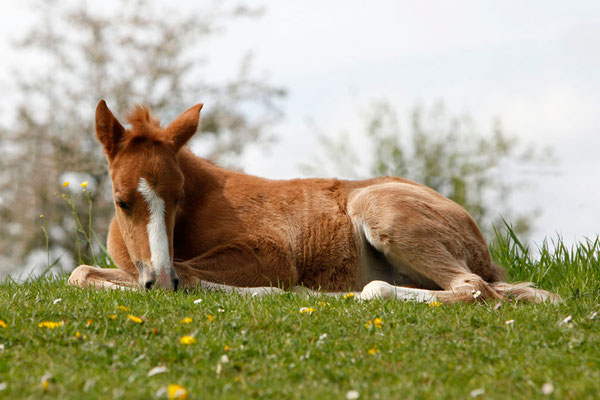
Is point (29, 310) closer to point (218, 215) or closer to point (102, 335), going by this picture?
point (102, 335)

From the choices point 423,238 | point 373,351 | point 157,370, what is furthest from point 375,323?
point 423,238

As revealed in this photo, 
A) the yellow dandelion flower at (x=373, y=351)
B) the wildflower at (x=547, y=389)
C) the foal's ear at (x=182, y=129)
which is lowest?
the yellow dandelion flower at (x=373, y=351)

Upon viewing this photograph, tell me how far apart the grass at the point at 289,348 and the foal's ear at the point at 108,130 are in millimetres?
1439

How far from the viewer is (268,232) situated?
7094 millimetres

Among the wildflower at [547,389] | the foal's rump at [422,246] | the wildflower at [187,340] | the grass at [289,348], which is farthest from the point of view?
the foal's rump at [422,246]

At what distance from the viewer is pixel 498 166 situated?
20.9 metres

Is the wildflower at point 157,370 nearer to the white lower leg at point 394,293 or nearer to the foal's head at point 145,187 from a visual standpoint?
the foal's head at point 145,187

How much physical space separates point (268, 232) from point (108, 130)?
192 cm

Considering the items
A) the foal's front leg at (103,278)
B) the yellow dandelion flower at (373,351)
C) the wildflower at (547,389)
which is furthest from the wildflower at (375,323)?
the foal's front leg at (103,278)

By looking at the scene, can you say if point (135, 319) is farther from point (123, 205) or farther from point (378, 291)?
point (378, 291)

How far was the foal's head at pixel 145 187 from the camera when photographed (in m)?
5.91

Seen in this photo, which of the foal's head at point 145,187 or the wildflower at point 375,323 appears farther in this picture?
the foal's head at point 145,187

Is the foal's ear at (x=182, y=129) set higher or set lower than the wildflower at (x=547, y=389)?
higher

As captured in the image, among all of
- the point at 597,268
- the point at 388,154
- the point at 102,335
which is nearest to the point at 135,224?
the point at 102,335
